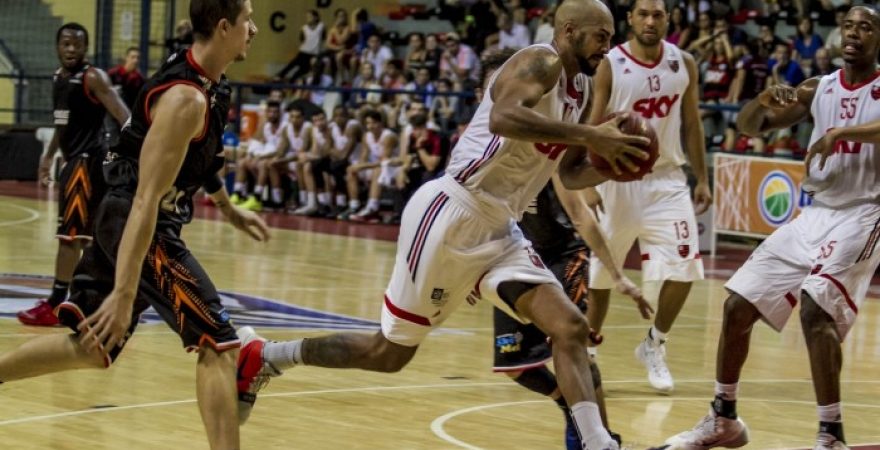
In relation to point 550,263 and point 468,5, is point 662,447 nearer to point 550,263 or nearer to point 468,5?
point 550,263

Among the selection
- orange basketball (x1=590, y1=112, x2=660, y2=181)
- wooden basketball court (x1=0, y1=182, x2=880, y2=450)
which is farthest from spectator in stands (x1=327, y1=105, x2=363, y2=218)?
orange basketball (x1=590, y1=112, x2=660, y2=181)

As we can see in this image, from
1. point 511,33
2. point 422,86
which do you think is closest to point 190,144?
point 422,86

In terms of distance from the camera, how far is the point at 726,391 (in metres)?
7.01

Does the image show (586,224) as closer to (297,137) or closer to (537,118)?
(537,118)

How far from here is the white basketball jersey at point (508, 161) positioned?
632cm

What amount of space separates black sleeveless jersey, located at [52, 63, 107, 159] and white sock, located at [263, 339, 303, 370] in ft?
13.2

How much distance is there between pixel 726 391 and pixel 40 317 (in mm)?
5122

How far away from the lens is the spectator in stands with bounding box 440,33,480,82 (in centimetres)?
2192

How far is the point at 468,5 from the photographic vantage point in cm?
2427

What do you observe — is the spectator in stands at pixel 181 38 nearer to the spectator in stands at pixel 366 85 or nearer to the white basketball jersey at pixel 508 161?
the spectator in stands at pixel 366 85

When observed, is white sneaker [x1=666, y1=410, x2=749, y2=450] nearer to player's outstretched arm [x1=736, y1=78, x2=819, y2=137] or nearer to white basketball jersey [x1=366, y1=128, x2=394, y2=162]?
player's outstretched arm [x1=736, y1=78, x2=819, y2=137]

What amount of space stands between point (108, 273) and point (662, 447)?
8.09 feet

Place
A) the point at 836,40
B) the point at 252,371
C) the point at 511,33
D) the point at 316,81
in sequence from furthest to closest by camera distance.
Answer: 1. the point at 316,81
2. the point at 511,33
3. the point at 836,40
4. the point at 252,371

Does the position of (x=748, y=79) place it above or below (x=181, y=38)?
above
